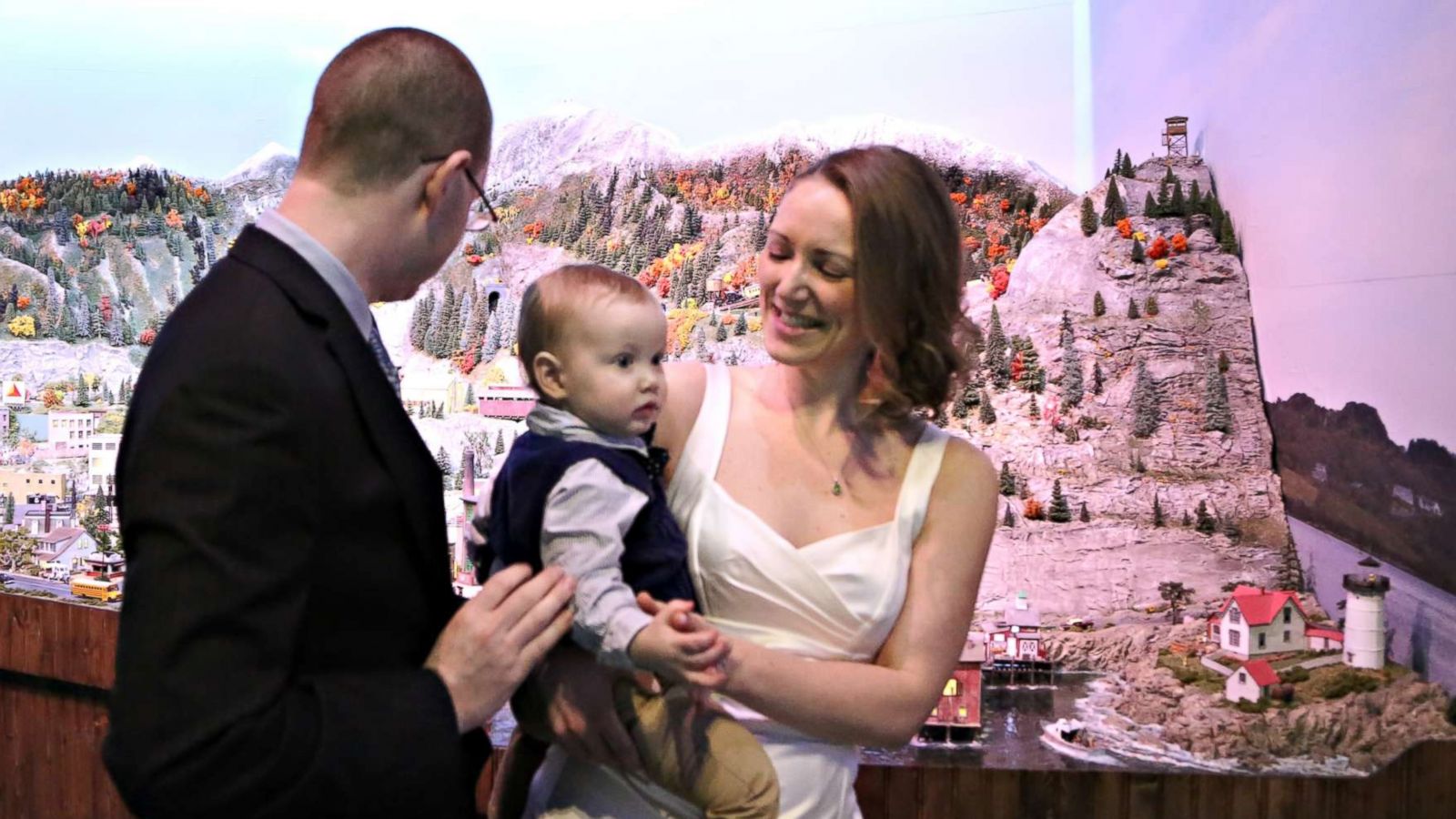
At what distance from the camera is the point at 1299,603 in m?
3.30

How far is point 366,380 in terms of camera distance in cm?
120

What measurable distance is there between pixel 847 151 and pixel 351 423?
872mm

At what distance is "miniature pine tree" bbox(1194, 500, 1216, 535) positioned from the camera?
11.4ft

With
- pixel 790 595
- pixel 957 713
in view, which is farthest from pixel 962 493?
pixel 957 713

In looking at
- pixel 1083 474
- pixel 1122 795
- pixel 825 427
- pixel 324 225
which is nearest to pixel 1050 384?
pixel 1083 474

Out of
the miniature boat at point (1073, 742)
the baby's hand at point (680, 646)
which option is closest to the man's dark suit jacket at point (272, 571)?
the baby's hand at point (680, 646)

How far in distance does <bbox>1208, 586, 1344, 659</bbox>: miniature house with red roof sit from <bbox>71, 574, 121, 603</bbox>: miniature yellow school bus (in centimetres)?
389

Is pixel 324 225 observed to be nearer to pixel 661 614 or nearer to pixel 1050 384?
pixel 661 614

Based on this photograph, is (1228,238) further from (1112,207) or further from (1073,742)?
(1073,742)

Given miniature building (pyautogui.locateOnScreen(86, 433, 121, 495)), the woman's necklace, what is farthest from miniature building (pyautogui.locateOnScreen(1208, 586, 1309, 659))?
miniature building (pyautogui.locateOnScreen(86, 433, 121, 495))

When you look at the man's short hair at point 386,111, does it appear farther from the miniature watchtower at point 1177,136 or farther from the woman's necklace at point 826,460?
the miniature watchtower at point 1177,136

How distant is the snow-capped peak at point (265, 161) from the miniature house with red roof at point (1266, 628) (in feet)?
12.2

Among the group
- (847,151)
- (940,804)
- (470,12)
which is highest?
(470,12)

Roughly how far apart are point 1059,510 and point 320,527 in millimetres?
2864
